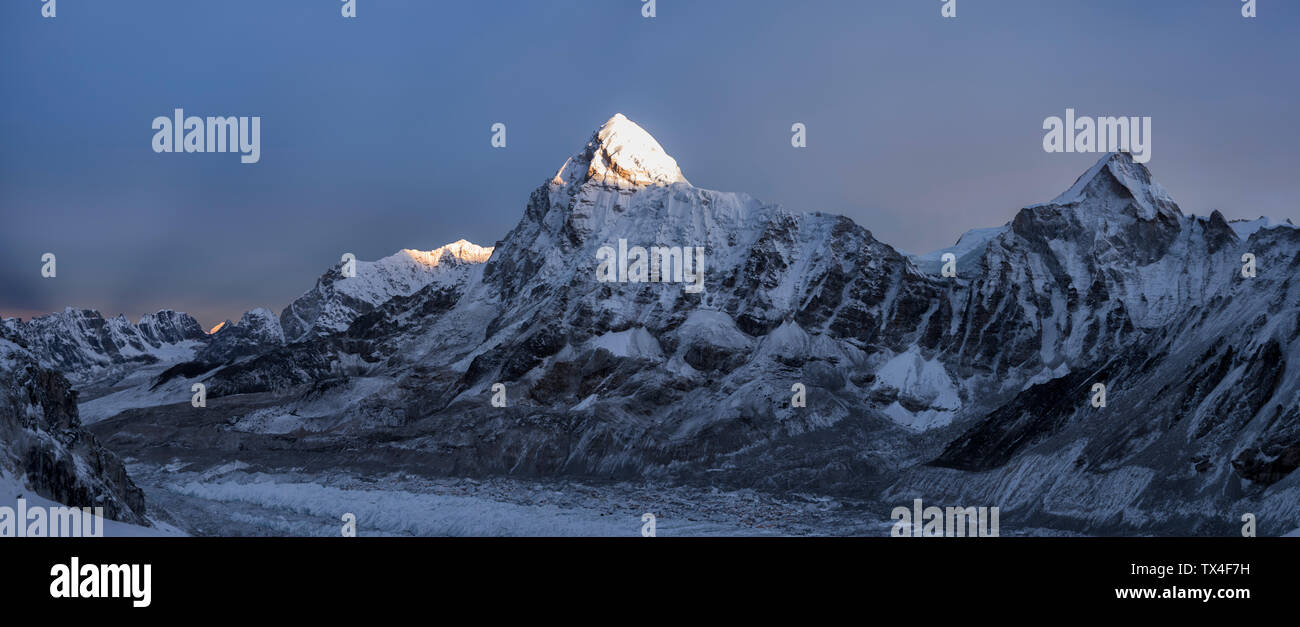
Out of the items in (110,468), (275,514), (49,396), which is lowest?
(275,514)

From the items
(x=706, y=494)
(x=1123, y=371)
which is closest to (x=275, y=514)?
(x=706, y=494)

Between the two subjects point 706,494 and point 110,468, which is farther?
point 706,494

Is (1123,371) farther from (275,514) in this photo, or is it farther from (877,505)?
(275,514)
